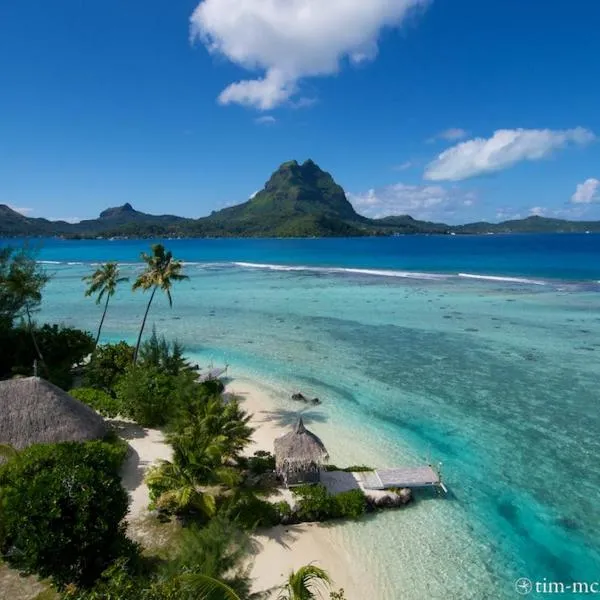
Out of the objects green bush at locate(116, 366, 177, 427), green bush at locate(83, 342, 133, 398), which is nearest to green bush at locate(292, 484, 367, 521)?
green bush at locate(116, 366, 177, 427)

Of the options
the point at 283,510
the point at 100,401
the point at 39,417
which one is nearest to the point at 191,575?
the point at 283,510

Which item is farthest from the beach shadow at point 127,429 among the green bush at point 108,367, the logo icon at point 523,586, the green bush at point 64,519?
the logo icon at point 523,586

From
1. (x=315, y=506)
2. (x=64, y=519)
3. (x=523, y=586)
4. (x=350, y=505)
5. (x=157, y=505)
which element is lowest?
(x=523, y=586)

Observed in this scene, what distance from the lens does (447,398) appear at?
68.4 feet

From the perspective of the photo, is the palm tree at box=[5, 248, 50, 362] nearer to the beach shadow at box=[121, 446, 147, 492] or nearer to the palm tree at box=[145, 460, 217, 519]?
the beach shadow at box=[121, 446, 147, 492]

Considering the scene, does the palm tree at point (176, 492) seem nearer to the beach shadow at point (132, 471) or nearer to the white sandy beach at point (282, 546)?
the white sandy beach at point (282, 546)

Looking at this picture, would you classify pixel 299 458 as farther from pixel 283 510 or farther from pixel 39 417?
pixel 39 417

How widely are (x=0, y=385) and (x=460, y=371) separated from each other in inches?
840

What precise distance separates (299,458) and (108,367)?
12.5 metres

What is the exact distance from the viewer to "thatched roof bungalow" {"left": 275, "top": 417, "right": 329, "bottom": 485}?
43.8 ft

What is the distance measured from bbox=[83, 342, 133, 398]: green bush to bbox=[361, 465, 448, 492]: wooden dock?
Answer: 11751 millimetres

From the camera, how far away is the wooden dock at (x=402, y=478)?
44.2 ft

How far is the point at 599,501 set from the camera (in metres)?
13.5

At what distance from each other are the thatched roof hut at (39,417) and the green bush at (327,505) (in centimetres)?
739
